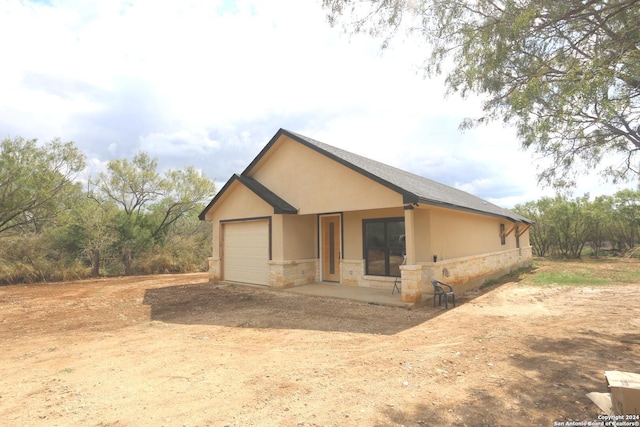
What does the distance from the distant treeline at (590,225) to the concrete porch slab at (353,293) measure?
2161 centimetres

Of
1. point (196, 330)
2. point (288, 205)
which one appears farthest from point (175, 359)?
point (288, 205)

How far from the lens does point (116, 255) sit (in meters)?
18.0

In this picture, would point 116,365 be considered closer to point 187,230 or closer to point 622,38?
point 622,38

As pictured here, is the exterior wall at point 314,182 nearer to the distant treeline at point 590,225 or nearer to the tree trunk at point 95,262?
the tree trunk at point 95,262

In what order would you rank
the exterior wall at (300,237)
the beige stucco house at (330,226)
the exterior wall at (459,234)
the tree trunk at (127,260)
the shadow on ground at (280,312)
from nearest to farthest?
the shadow on ground at (280,312) → the beige stucco house at (330,226) → the exterior wall at (459,234) → the exterior wall at (300,237) → the tree trunk at (127,260)

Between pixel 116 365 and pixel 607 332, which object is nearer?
pixel 116 365

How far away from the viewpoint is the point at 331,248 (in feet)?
41.9

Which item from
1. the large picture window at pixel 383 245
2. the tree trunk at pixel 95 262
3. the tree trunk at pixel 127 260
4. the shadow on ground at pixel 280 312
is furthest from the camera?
the tree trunk at pixel 127 260

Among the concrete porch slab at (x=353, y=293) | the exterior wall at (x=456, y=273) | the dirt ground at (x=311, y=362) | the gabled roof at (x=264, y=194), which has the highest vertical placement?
the gabled roof at (x=264, y=194)

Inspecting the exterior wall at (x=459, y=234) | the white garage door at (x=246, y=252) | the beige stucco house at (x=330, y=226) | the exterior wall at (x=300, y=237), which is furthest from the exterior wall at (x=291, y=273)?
the exterior wall at (x=459, y=234)

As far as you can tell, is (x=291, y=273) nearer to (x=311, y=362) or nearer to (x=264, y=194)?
(x=264, y=194)

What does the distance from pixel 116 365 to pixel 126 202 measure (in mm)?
17771

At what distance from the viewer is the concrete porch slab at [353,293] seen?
30.1ft

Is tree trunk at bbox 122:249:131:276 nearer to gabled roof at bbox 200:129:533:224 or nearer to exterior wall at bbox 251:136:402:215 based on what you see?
gabled roof at bbox 200:129:533:224
